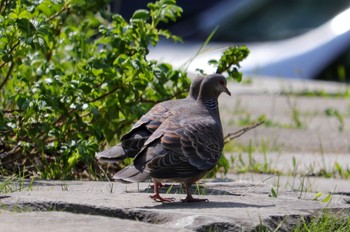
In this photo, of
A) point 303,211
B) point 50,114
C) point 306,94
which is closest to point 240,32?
point 306,94

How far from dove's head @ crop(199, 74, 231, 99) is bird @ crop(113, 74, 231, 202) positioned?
14 cm

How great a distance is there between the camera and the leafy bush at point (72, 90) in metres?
5.22

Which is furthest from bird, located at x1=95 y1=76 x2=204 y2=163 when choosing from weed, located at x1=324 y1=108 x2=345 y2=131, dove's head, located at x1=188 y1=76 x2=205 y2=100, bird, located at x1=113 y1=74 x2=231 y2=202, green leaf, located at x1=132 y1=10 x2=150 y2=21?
weed, located at x1=324 y1=108 x2=345 y2=131

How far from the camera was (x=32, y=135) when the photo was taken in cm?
535

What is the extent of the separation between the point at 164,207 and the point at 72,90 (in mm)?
1289

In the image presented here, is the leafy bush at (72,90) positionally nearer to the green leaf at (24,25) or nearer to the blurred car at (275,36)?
the green leaf at (24,25)

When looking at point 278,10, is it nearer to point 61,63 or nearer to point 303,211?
point 61,63

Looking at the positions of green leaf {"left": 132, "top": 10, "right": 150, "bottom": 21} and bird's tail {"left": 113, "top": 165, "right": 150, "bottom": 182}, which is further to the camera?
green leaf {"left": 132, "top": 10, "right": 150, "bottom": 21}

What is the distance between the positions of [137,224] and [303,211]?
896 millimetres

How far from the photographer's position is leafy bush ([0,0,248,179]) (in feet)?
17.1

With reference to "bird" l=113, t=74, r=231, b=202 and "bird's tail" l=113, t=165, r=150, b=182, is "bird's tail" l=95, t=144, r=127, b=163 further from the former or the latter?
"bird's tail" l=113, t=165, r=150, b=182

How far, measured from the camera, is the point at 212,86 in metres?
4.89

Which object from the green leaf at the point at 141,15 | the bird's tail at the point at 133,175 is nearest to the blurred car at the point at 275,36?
the green leaf at the point at 141,15

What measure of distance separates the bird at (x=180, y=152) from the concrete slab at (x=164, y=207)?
0.11 m
